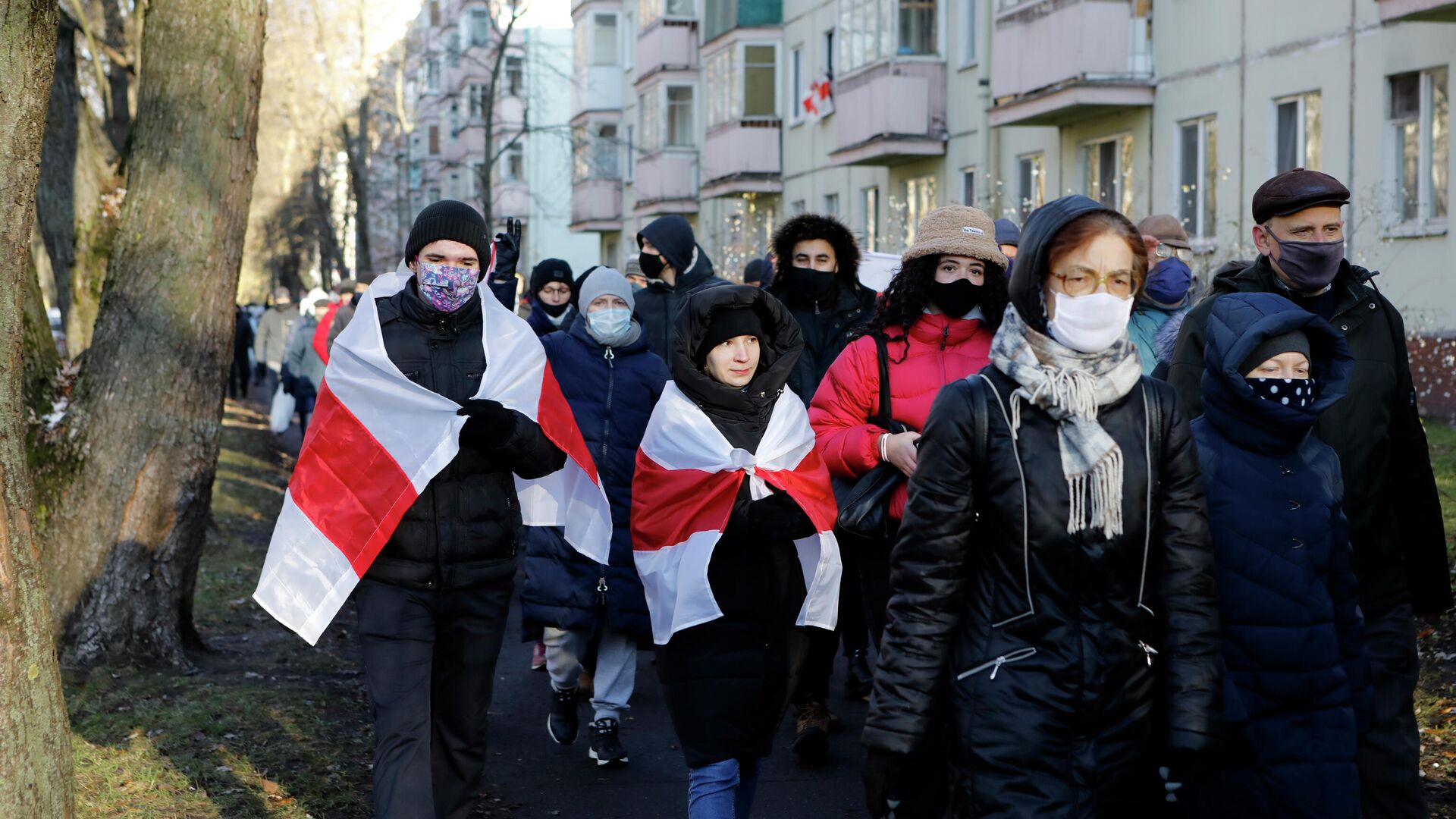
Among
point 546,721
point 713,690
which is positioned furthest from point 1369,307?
point 546,721

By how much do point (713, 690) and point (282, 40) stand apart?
23907 millimetres

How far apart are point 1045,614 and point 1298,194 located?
72.6 inches

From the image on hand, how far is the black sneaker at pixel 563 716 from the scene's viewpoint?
754cm

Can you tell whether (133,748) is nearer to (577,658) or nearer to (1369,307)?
(577,658)

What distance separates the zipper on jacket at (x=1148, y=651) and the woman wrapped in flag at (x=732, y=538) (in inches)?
71.1

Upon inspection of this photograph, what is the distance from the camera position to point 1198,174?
842 inches

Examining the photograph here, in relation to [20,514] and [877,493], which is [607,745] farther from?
[20,514]

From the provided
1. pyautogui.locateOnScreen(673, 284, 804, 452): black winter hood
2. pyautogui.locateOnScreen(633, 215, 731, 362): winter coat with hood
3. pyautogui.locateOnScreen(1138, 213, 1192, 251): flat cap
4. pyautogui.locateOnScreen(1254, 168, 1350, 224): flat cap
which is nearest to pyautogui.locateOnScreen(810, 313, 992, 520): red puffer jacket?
pyautogui.locateOnScreen(673, 284, 804, 452): black winter hood

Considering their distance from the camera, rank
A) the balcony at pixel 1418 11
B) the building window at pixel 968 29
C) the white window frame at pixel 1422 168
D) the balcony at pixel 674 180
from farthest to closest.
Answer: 1. the balcony at pixel 674 180
2. the building window at pixel 968 29
3. the white window frame at pixel 1422 168
4. the balcony at pixel 1418 11

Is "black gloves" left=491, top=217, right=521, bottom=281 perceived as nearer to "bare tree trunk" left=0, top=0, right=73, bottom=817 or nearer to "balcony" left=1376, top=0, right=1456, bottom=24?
"bare tree trunk" left=0, top=0, right=73, bottom=817

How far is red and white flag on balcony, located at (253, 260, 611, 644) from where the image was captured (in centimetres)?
528

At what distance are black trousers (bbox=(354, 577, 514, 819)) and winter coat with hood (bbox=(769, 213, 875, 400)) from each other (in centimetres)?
254

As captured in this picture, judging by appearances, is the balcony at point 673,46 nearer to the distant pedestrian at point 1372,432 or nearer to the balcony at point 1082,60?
the balcony at point 1082,60

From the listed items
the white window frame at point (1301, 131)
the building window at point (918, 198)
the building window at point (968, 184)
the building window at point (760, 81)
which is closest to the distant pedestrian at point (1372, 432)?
the white window frame at point (1301, 131)
